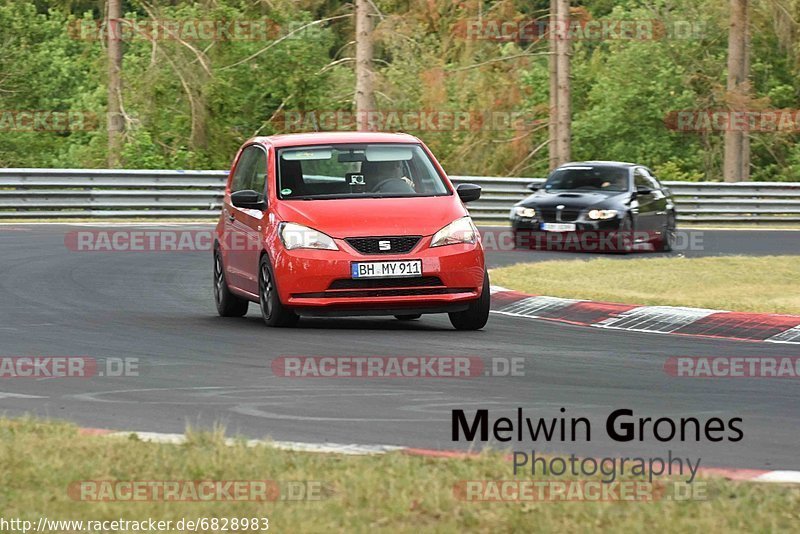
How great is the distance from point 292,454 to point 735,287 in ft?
41.4

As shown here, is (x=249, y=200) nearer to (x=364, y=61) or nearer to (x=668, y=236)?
(x=668, y=236)

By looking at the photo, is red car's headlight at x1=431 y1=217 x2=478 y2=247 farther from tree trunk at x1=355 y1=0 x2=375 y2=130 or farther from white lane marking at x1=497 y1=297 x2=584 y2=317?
tree trunk at x1=355 y1=0 x2=375 y2=130

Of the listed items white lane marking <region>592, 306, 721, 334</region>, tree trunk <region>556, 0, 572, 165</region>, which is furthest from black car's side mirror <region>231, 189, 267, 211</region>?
tree trunk <region>556, 0, 572, 165</region>

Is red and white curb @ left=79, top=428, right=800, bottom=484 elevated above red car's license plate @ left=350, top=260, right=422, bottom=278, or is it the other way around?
red car's license plate @ left=350, top=260, right=422, bottom=278

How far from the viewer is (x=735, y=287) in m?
18.8

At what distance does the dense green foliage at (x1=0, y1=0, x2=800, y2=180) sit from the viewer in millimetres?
45031

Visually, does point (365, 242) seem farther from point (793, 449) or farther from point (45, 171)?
point (45, 171)

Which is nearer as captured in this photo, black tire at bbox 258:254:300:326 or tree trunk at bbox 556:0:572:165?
black tire at bbox 258:254:300:326

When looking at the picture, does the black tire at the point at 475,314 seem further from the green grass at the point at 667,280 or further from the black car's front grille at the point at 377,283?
the green grass at the point at 667,280

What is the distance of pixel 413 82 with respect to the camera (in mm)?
49281

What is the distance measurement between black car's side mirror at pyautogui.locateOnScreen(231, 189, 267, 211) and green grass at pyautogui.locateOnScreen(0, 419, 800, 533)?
6.36 m

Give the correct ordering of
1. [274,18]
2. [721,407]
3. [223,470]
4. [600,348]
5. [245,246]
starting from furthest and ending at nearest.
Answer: [274,18]
[245,246]
[600,348]
[721,407]
[223,470]

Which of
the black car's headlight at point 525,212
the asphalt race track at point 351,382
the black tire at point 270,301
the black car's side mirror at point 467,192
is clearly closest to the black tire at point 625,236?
the black car's headlight at point 525,212

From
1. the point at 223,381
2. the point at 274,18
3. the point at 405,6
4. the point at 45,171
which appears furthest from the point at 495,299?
the point at 274,18
